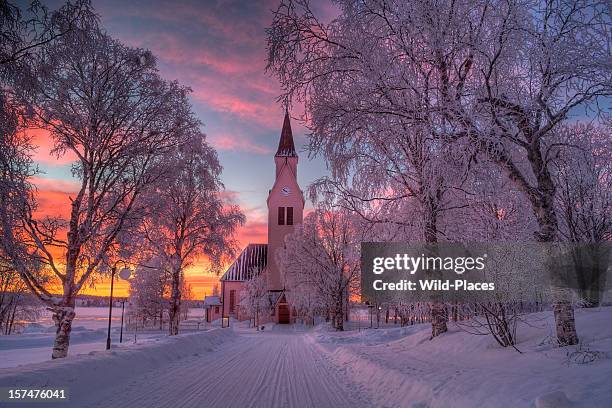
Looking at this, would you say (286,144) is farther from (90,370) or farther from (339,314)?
(90,370)

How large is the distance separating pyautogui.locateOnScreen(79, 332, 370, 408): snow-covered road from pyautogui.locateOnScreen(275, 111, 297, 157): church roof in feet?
170

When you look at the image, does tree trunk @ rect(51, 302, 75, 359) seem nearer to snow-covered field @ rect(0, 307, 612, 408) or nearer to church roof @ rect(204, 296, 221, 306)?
snow-covered field @ rect(0, 307, 612, 408)

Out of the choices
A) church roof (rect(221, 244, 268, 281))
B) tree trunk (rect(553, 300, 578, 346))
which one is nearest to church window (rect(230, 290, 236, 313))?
church roof (rect(221, 244, 268, 281))

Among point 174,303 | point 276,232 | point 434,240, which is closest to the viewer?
point 434,240

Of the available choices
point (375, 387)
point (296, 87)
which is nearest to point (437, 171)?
point (296, 87)

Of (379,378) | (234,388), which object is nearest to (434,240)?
(379,378)

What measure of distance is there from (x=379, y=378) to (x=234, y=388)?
10.0ft

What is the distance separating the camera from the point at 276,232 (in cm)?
5975

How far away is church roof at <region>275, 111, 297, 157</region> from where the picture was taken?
6356cm

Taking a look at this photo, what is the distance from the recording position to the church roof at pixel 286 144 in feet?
209

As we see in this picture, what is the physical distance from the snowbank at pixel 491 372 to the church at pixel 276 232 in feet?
153

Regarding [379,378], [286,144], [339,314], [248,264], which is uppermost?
[286,144]

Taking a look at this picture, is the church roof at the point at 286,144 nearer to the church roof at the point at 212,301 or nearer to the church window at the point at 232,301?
the church window at the point at 232,301

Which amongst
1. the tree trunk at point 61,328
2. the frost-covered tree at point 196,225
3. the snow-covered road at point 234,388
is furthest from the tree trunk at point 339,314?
the tree trunk at point 61,328
